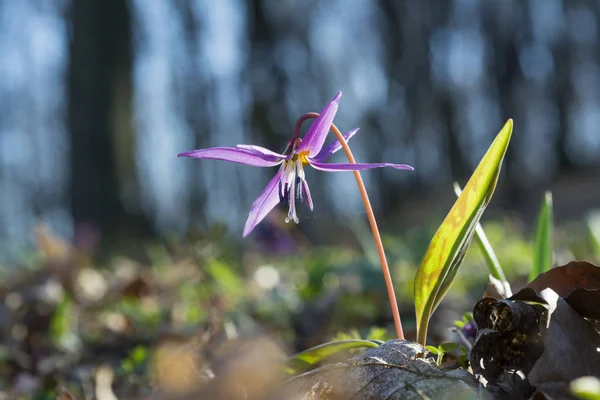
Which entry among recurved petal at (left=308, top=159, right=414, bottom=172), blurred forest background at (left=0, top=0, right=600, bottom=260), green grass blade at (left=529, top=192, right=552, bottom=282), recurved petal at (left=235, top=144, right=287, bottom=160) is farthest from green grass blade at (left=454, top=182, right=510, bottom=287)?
blurred forest background at (left=0, top=0, right=600, bottom=260)

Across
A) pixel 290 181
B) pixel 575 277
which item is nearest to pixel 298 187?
pixel 290 181

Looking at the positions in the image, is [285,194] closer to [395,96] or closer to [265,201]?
[265,201]

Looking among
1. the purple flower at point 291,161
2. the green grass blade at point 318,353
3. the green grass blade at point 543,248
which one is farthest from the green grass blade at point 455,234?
the green grass blade at point 543,248

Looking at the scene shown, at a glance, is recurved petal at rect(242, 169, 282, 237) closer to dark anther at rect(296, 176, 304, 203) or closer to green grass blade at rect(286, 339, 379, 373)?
dark anther at rect(296, 176, 304, 203)

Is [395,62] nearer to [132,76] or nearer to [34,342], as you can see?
[132,76]

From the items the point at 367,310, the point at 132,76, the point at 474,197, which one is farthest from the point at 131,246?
the point at 474,197

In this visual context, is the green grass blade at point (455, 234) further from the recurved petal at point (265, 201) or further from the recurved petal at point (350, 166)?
the recurved petal at point (265, 201)
